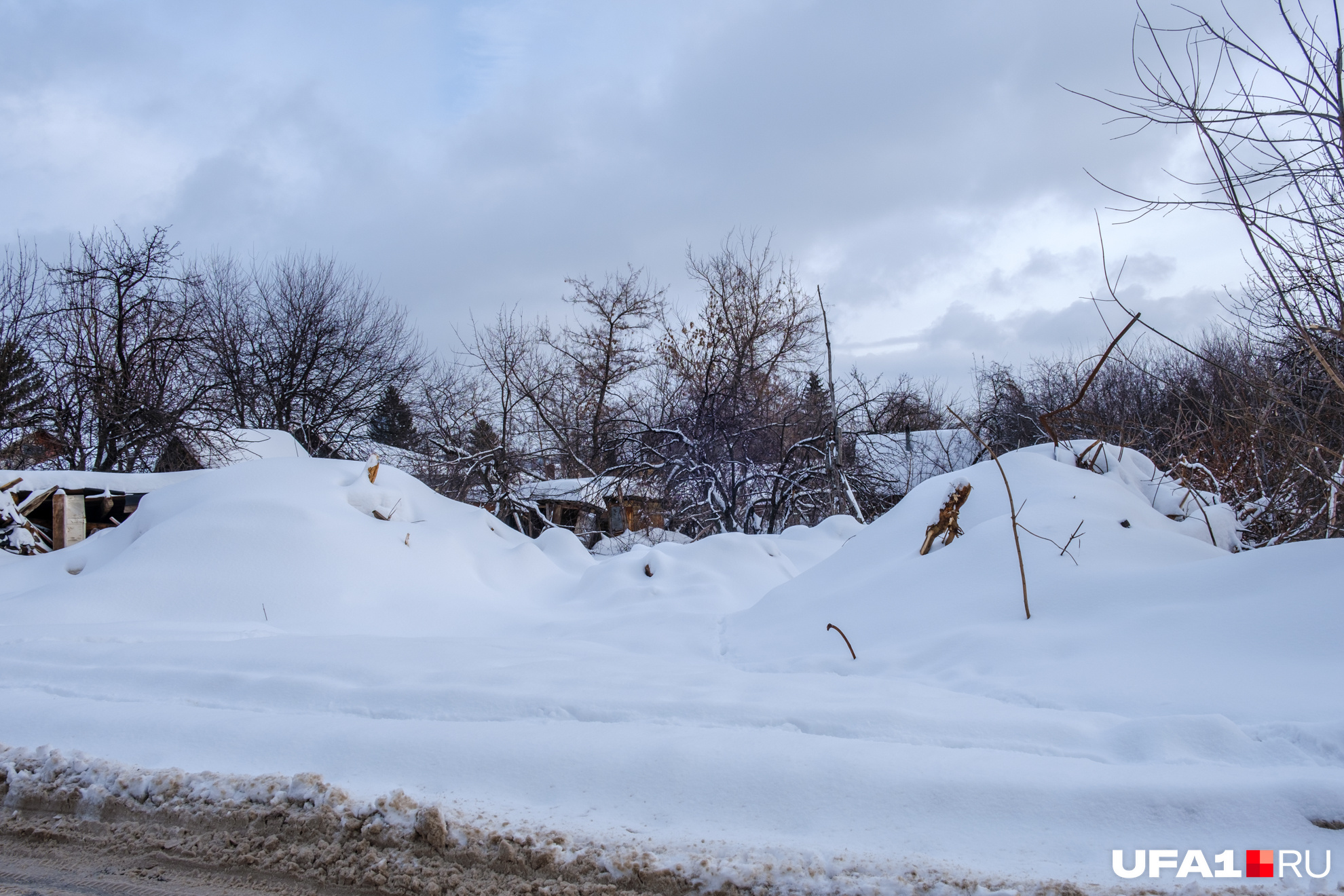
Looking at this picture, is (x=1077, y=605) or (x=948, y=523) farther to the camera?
(x=948, y=523)

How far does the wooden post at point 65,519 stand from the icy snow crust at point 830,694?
2.88 metres

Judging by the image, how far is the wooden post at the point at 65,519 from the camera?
27.7 ft

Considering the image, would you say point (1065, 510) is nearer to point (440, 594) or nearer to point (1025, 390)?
point (440, 594)

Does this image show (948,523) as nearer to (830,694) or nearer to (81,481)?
(830,694)

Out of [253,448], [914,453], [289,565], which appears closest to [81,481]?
[289,565]

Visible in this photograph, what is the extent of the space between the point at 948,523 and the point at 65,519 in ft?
31.1

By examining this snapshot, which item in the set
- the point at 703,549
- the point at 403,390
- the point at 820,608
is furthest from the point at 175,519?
the point at 403,390

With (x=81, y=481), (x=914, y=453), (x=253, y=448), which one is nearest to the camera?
(x=81, y=481)

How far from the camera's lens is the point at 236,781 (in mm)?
2174

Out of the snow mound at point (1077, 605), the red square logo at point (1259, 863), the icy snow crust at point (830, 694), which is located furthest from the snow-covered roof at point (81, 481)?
the red square logo at point (1259, 863)

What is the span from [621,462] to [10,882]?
35.0 ft

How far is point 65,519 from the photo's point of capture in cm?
845

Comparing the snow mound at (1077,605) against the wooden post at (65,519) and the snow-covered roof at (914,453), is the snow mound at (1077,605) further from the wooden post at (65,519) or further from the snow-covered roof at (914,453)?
the wooden post at (65,519)

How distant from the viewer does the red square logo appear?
163 cm
